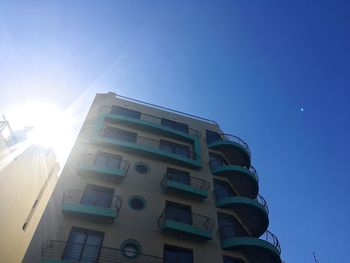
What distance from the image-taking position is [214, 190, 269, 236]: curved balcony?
72.2ft

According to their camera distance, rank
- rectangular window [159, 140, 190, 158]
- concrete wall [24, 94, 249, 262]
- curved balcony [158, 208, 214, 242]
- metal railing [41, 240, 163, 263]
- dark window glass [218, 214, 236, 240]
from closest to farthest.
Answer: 1. metal railing [41, 240, 163, 263]
2. concrete wall [24, 94, 249, 262]
3. curved balcony [158, 208, 214, 242]
4. dark window glass [218, 214, 236, 240]
5. rectangular window [159, 140, 190, 158]

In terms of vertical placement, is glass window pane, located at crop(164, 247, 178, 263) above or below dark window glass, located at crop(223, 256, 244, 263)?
below

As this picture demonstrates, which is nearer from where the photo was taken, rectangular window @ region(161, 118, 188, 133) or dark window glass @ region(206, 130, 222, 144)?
dark window glass @ region(206, 130, 222, 144)

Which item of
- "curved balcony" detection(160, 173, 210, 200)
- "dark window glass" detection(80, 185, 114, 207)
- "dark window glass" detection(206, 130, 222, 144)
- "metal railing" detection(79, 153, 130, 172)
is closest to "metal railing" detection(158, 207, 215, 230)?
"curved balcony" detection(160, 173, 210, 200)

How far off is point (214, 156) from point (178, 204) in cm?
770

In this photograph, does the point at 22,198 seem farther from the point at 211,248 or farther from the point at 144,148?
the point at 211,248

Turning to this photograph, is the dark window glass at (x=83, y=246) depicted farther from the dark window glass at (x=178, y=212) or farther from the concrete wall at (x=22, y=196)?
the concrete wall at (x=22, y=196)

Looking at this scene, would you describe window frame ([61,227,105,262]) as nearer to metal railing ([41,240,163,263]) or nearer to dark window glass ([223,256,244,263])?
metal railing ([41,240,163,263])

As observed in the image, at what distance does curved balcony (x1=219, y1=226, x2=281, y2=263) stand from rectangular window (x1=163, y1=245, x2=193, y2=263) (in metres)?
2.54

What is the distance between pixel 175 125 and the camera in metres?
29.5

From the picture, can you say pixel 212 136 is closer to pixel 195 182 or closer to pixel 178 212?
pixel 195 182

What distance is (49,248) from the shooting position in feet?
52.9

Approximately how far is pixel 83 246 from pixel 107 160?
7172 mm

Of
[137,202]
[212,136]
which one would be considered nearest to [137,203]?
[137,202]
